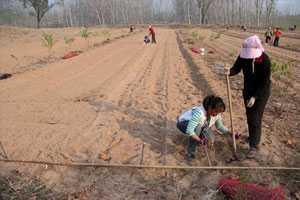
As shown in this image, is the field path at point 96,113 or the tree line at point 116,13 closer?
the field path at point 96,113

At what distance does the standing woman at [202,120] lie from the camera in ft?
10.5

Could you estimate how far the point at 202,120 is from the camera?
340 cm

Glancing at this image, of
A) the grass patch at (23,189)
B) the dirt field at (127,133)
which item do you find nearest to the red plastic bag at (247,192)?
the dirt field at (127,133)

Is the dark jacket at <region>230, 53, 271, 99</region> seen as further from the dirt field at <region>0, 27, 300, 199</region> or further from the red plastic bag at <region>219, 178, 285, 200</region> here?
the red plastic bag at <region>219, 178, 285, 200</region>

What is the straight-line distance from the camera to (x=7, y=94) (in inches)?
272

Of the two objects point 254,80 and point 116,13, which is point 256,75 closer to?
point 254,80

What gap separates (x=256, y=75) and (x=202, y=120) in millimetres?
892

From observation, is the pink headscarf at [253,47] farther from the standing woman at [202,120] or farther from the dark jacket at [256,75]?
the standing woman at [202,120]

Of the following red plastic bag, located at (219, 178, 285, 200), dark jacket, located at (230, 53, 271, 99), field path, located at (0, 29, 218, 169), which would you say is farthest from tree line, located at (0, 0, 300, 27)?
red plastic bag, located at (219, 178, 285, 200)

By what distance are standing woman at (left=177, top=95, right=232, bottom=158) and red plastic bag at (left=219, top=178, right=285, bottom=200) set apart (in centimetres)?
63

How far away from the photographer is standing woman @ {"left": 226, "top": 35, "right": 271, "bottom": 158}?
3.05 meters

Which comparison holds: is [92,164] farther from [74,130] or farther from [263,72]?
[263,72]

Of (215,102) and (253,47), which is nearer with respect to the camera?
(253,47)

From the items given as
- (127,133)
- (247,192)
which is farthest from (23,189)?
(247,192)
